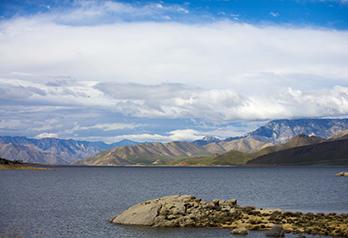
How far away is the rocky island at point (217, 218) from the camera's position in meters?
63.4

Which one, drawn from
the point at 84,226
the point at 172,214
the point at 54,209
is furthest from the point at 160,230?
the point at 54,209

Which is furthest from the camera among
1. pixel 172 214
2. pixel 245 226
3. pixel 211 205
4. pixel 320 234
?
pixel 211 205

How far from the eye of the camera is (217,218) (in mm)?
70312

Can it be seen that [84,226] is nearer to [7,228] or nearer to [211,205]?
[7,228]

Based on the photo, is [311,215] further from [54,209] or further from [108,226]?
[54,209]

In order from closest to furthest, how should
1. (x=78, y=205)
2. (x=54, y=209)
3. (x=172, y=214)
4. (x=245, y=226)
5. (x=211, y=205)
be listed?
1. (x=245, y=226)
2. (x=172, y=214)
3. (x=211, y=205)
4. (x=54, y=209)
5. (x=78, y=205)

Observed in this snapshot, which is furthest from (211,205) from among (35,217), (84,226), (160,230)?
(35,217)

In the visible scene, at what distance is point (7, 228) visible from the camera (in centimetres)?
6556

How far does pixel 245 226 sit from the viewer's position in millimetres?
64062

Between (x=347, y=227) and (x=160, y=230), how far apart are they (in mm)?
23722

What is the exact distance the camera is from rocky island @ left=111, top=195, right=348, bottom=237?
6338 centimetres

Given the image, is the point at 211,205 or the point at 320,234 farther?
the point at 211,205

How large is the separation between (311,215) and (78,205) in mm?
44906

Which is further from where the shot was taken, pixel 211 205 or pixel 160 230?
pixel 211 205
